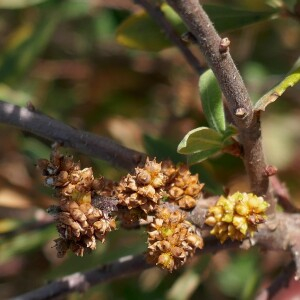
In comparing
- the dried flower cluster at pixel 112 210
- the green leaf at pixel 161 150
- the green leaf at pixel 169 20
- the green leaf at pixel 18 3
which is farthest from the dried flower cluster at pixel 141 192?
the green leaf at pixel 18 3

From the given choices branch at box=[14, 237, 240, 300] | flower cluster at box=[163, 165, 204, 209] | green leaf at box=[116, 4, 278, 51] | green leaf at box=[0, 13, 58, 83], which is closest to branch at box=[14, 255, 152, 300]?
branch at box=[14, 237, 240, 300]

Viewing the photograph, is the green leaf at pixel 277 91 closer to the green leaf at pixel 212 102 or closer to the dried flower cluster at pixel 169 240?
the green leaf at pixel 212 102

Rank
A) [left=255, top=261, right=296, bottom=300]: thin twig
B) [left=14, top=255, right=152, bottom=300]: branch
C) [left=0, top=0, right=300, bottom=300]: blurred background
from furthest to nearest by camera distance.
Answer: [left=0, top=0, right=300, bottom=300]: blurred background < [left=255, top=261, right=296, bottom=300]: thin twig < [left=14, top=255, right=152, bottom=300]: branch

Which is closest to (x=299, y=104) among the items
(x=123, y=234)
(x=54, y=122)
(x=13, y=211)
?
(x=123, y=234)

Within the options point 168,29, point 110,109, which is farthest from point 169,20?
point 110,109

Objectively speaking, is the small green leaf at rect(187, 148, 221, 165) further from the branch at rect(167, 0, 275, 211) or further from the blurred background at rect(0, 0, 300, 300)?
the blurred background at rect(0, 0, 300, 300)

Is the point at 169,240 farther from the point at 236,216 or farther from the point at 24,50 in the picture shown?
the point at 24,50
